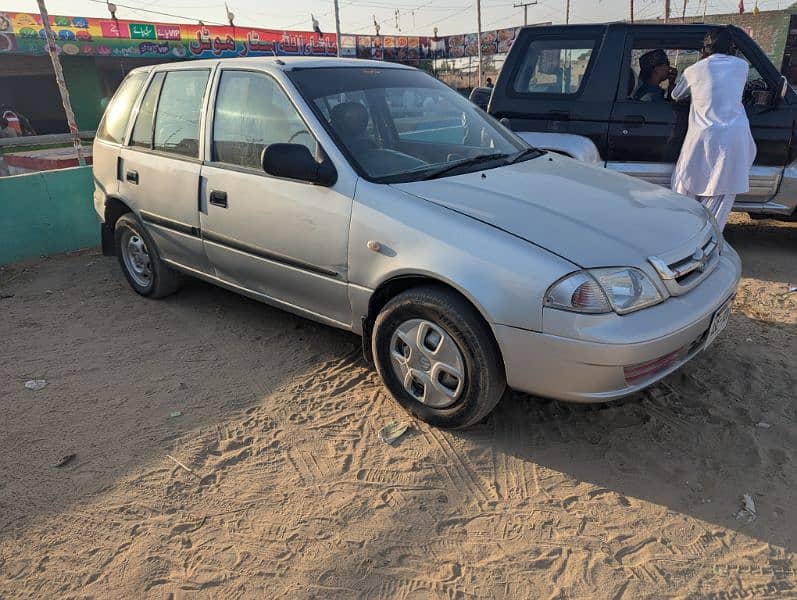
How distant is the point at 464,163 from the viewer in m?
3.41

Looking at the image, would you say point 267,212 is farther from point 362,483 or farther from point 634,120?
point 634,120

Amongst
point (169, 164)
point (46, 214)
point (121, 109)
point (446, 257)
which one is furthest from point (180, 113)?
point (46, 214)

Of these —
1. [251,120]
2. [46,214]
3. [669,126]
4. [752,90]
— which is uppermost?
[251,120]

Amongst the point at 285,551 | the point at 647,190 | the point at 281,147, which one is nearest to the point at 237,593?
the point at 285,551

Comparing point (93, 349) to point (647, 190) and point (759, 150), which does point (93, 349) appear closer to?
point (647, 190)

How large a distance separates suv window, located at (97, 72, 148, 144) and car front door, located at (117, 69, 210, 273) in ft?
0.57

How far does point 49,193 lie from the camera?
20.1 ft

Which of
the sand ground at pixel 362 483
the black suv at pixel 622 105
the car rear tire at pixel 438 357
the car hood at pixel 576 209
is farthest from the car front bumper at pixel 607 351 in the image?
the black suv at pixel 622 105

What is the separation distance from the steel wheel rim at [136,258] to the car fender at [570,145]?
337 centimetres

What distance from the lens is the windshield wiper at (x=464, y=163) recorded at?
10.5 feet

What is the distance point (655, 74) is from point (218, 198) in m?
4.14

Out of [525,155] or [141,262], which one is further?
[141,262]

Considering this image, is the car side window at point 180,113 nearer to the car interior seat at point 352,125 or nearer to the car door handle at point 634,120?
the car interior seat at point 352,125

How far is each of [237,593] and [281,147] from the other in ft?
6.63
